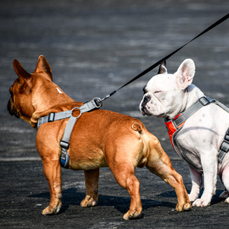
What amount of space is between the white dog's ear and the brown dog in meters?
0.72

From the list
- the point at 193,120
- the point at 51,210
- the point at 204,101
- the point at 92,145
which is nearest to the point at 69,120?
the point at 92,145

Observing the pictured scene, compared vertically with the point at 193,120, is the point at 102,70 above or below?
above

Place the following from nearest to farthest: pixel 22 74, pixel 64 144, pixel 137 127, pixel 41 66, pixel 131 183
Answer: pixel 131 183
pixel 137 127
pixel 64 144
pixel 22 74
pixel 41 66

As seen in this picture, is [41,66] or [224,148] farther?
[41,66]

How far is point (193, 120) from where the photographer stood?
199 inches

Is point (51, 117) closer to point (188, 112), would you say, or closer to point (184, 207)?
point (188, 112)

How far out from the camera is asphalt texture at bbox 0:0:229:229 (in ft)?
16.3

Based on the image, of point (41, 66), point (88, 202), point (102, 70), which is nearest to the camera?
point (88, 202)

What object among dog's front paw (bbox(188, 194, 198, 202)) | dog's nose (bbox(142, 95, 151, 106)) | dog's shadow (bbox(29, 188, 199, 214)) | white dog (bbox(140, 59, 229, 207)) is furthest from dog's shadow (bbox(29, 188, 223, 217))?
dog's nose (bbox(142, 95, 151, 106))

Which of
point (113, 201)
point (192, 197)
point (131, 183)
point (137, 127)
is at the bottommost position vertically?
point (113, 201)

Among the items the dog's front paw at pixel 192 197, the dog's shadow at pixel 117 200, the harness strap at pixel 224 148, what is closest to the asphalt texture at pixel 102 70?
the dog's shadow at pixel 117 200

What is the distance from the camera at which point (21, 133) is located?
9.42 meters

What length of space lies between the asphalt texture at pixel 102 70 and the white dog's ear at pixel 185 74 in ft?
4.56

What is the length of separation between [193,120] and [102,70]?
39.1ft
